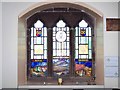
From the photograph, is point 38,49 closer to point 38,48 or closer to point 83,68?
point 38,48

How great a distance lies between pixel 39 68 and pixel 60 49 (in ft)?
2.77

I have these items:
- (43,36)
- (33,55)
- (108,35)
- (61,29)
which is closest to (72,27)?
(61,29)

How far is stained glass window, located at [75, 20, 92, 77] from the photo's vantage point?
814 centimetres

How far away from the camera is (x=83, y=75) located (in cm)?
803

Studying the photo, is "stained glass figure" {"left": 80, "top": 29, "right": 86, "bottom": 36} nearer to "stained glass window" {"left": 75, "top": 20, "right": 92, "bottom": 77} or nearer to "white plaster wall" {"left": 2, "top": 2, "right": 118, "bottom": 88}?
"stained glass window" {"left": 75, "top": 20, "right": 92, "bottom": 77}

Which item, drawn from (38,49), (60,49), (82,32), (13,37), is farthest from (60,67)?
(13,37)

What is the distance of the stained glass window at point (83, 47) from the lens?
26.7ft

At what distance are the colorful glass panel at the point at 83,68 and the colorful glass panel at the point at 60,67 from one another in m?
0.30

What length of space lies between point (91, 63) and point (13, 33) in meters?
3.06

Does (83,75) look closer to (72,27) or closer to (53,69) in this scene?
(53,69)

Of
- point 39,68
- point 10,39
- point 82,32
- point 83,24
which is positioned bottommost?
point 39,68

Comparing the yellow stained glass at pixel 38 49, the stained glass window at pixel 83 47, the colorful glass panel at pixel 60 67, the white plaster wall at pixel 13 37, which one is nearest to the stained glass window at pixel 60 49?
the colorful glass panel at pixel 60 67

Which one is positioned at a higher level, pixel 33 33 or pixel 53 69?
pixel 33 33

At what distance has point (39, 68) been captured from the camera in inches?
325
